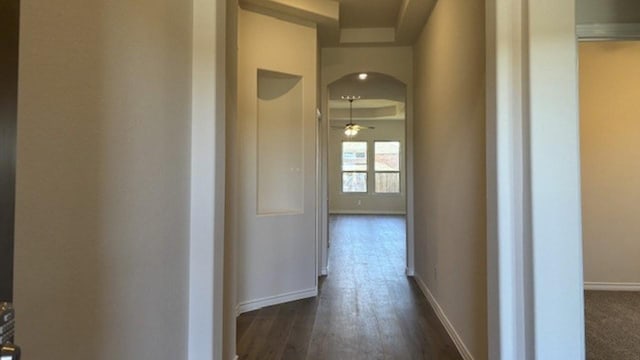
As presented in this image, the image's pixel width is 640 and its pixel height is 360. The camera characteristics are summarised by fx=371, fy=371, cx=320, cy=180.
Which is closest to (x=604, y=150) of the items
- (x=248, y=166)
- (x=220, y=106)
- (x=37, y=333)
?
(x=248, y=166)

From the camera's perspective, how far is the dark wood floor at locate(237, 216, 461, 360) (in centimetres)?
277

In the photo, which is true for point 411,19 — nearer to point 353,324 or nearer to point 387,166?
point 353,324

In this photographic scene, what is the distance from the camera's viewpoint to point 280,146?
4137 millimetres

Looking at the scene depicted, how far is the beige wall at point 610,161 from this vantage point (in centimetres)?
404

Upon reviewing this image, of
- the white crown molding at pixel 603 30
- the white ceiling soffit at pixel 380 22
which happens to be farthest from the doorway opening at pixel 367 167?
the white crown molding at pixel 603 30

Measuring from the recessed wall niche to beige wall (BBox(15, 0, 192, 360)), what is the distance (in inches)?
96.8

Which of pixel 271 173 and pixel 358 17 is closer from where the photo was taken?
pixel 271 173

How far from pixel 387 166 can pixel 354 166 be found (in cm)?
112

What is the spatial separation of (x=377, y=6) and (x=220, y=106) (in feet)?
10.4

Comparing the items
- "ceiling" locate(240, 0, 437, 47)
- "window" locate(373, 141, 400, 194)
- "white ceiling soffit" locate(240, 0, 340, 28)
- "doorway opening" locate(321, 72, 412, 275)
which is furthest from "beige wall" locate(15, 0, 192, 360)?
"window" locate(373, 141, 400, 194)

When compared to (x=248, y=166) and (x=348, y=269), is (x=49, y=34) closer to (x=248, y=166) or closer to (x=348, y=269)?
(x=248, y=166)

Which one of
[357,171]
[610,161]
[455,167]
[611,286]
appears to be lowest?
[611,286]

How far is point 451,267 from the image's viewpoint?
297cm

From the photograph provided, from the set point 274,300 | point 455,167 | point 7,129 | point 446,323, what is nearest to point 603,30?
point 455,167
